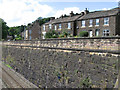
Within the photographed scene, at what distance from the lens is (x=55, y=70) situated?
826 centimetres

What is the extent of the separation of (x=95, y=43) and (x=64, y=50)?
7.97 feet

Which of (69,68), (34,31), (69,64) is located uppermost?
(34,31)

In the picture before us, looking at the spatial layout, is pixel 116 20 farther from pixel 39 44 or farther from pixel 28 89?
pixel 28 89

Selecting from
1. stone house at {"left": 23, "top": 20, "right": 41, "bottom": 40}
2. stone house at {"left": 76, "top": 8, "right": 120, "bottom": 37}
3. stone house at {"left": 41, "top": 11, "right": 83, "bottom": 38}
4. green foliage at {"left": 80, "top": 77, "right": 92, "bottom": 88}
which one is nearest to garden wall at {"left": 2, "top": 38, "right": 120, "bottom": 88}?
green foliage at {"left": 80, "top": 77, "right": 92, "bottom": 88}

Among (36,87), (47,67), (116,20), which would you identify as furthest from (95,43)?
(116,20)

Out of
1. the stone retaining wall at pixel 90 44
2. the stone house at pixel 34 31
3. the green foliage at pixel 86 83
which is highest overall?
the stone house at pixel 34 31

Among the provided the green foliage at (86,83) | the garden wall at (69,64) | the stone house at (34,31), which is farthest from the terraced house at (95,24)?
the green foliage at (86,83)

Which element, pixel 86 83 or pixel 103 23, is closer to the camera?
pixel 86 83

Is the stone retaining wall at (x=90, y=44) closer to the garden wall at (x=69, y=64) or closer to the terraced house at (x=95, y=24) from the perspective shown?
the garden wall at (x=69, y=64)

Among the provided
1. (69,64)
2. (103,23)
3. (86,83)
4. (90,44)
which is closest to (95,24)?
(103,23)

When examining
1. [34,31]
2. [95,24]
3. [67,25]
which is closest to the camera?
[95,24]

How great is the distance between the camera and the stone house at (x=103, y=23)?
1933cm

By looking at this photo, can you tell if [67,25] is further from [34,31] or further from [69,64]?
[69,64]

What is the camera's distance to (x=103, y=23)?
20641 millimetres
